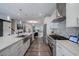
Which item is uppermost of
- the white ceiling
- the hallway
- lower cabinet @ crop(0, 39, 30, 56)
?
the white ceiling

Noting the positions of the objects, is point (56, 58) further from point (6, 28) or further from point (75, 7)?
point (6, 28)

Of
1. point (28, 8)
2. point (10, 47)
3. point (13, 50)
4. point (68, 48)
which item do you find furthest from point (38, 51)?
point (68, 48)

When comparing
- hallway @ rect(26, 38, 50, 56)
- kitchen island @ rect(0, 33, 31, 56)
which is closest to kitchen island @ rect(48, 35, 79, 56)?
kitchen island @ rect(0, 33, 31, 56)

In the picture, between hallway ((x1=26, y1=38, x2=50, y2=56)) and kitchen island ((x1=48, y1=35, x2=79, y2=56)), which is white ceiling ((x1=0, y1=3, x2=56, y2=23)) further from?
kitchen island ((x1=48, y1=35, x2=79, y2=56))

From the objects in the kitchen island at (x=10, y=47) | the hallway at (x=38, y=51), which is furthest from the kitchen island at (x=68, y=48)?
the hallway at (x=38, y=51)

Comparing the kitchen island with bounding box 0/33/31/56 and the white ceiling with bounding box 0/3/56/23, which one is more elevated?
the white ceiling with bounding box 0/3/56/23

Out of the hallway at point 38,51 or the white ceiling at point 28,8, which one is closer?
the white ceiling at point 28,8

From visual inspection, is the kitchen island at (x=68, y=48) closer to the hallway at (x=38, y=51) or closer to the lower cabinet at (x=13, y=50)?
the lower cabinet at (x=13, y=50)

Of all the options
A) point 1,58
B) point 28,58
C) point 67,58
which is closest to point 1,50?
point 1,58

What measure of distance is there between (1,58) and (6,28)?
4400 millimetres

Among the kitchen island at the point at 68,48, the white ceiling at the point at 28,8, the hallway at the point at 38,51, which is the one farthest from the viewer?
the hallway at the point at 38,51

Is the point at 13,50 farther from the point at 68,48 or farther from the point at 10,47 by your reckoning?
the point at 68,48

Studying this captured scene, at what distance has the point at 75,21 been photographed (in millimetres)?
2006

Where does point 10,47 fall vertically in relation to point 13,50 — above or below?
above
